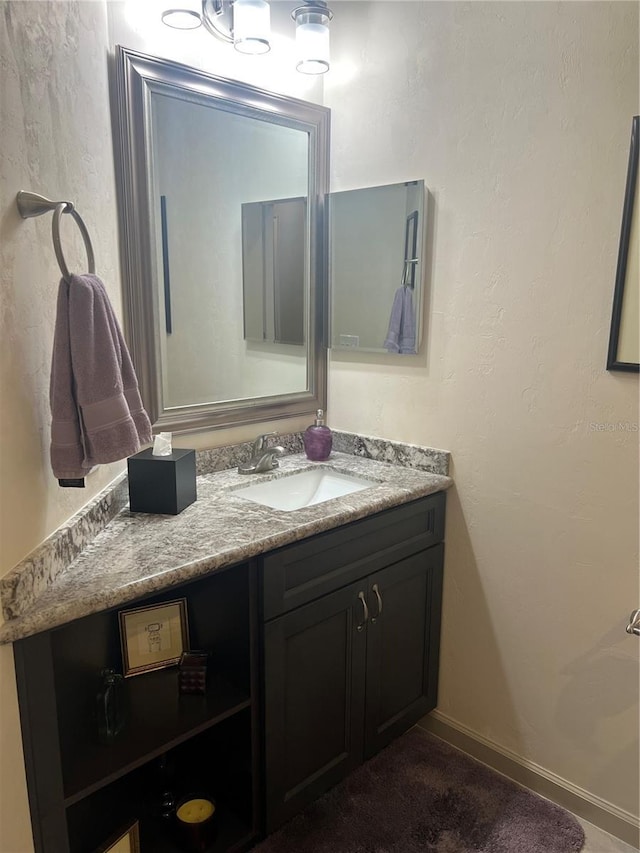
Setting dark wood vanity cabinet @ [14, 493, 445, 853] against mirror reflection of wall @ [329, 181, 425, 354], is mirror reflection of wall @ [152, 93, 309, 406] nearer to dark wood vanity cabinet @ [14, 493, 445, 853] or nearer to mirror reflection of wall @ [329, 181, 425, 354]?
mirror reflection of wall @ [329, 181, 425, 354]

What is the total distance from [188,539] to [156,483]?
0.70ft

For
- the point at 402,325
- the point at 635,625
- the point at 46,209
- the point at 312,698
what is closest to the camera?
the point at 46,209

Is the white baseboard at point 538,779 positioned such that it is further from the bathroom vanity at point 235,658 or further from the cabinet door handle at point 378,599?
the cabinet door handle at point 378,599

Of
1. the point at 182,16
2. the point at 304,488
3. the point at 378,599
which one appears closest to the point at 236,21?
the point at 182,16

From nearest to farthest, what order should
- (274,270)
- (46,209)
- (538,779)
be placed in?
(46,209) < (538,779) < (274,270)

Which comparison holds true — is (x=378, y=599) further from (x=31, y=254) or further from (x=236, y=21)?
(x=236, y=21)

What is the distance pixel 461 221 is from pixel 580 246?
0.36m

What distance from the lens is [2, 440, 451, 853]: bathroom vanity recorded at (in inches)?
44.3

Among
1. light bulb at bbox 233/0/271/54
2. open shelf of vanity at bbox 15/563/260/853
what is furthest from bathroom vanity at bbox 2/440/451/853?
light bulb at bbox 233/0/271/54

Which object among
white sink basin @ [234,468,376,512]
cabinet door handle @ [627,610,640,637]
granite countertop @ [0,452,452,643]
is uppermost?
granite countertop @ [0,452,452,643]

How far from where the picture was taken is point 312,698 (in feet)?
5.08

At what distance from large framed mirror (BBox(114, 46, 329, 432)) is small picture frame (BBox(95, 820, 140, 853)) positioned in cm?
100

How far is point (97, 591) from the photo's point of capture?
1097 mm

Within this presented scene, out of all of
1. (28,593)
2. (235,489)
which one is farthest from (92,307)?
(235,489)
